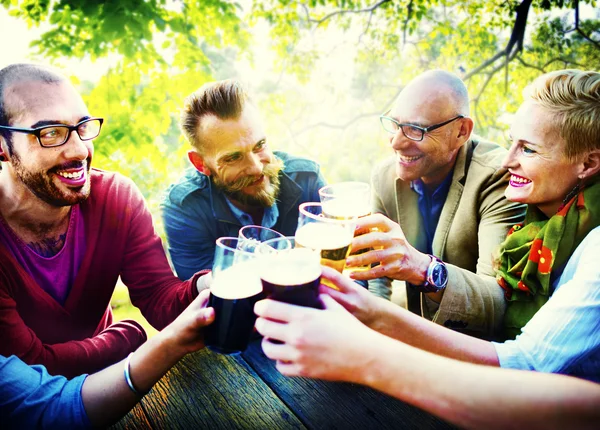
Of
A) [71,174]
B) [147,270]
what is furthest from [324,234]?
[71,174]

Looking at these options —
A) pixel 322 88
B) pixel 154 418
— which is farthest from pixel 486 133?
pixel 154 418

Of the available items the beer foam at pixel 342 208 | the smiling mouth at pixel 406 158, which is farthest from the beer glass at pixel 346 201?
the smiling mouth at pixel 406 158

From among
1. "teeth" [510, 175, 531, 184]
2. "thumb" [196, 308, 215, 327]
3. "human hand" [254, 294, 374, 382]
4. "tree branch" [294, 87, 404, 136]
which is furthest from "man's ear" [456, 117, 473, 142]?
"tree branch" [294, 87, 404, 136]

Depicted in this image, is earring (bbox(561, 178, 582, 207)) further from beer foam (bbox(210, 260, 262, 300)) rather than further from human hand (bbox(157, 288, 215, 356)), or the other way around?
human hand (bbox(157, 288, 215, 356))

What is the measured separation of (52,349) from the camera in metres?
1.69

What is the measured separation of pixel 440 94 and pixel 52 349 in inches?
109

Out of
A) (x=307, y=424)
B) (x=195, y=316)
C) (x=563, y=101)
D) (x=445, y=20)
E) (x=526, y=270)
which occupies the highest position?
(x=445, y=20)

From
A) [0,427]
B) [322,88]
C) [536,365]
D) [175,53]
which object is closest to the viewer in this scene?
[0,427]

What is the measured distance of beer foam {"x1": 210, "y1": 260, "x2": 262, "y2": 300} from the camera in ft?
4.12

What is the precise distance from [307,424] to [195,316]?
1.77 ft

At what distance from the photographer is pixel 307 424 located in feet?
4.32

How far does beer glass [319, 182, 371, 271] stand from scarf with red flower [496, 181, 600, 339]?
0.83 m

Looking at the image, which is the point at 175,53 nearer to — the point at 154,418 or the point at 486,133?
the point at 154,418

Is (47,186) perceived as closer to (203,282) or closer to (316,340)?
(203,282)
